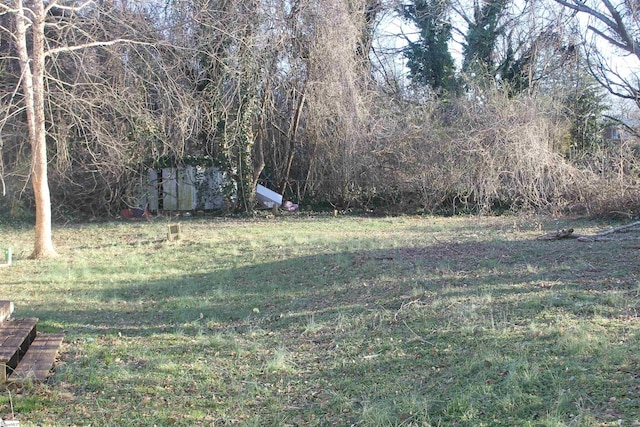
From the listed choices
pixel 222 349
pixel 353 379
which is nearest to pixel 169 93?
pixel 222 349

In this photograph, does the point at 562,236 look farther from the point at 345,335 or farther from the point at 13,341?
the point at 13,341

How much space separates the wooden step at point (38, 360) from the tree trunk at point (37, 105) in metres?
6.80

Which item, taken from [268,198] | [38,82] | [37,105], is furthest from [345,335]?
[268,198]

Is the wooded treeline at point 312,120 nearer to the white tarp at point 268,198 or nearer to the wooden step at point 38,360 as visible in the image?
the white tarp at point 268,198

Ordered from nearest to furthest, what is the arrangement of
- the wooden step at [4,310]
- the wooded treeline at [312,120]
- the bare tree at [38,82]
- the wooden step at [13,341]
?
1. the wooden step at [13,341]
2. the wooden step at [4,310]
3. the bare tree at [38,82]
4. the wooded treeline at [312,120]

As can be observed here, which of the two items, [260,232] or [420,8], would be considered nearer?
[260,232]

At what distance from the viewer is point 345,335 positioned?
6.29m

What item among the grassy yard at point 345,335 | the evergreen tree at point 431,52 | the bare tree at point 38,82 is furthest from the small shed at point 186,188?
the evergreen tree at point 431,52

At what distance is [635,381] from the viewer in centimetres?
408

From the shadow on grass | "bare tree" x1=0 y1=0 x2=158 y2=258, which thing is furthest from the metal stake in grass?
the shadow on grass

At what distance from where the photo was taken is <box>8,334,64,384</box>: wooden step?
5051 mm

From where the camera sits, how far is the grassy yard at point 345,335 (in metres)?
4.26

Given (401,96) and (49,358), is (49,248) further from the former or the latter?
(401,96)

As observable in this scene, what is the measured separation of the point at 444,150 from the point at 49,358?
579 inches
